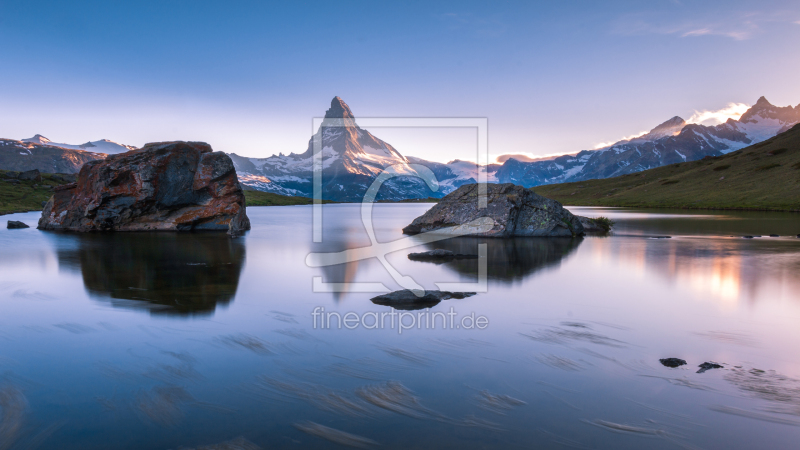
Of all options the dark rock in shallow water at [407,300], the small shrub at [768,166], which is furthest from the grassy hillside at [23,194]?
the small shrub at [768,166]

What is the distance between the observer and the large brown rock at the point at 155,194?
130 feet

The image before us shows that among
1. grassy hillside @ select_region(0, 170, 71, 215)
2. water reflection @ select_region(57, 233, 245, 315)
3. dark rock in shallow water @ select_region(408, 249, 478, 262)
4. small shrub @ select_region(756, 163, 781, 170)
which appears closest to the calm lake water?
water reflection @ select_region(57, 233, 245, 315)

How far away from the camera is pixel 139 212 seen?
40625 millimetres

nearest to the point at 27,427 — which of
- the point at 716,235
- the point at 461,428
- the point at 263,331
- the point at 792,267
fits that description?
the point at 263,331

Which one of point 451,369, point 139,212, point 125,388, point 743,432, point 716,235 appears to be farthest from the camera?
point 139,212

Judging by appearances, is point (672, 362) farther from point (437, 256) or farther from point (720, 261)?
point (720, 261)

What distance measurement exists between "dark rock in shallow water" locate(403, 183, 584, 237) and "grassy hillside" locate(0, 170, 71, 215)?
68.8 metres

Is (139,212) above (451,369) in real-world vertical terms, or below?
above

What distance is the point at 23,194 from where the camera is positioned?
84.6m

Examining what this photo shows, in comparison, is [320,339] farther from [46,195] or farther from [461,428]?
[46,195]

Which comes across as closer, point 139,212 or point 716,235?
point 716,235

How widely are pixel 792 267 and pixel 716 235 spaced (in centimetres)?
1834

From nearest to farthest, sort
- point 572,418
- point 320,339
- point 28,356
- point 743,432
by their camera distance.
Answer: point 743,432
point 572,418
point 28,356
point 320,339

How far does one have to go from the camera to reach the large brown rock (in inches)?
1555
